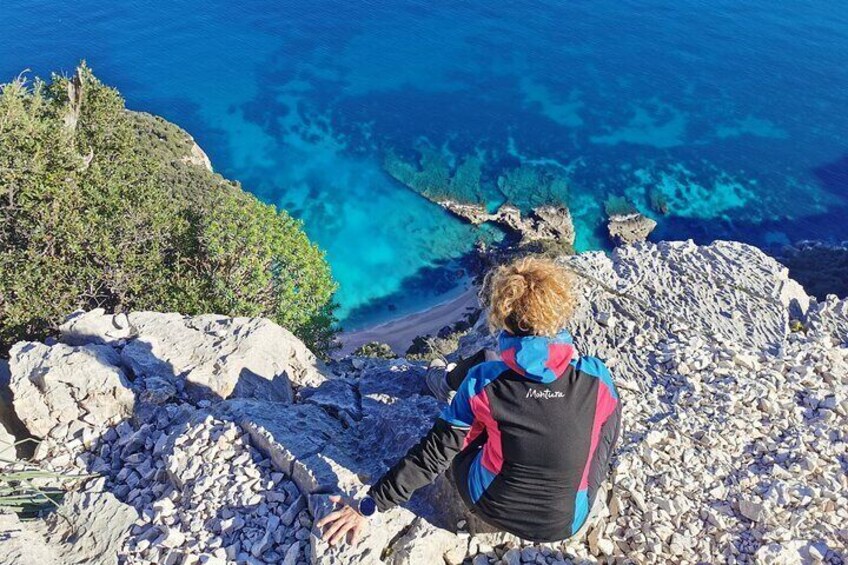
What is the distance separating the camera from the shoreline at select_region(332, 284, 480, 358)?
32.3 m

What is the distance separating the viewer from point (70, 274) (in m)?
14.4

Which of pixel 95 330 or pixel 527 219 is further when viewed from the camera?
pixel 527 219

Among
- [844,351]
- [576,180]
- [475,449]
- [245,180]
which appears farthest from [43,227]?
[576,180]

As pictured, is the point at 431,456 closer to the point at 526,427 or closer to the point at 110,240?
the point at 526,427

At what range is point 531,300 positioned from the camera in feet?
17.5

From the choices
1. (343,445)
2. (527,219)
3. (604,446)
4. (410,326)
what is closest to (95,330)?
(343,445)

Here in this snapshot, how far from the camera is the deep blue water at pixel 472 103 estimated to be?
4194 centimetres

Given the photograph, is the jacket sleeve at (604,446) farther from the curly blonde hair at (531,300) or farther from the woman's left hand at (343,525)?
the woman's left hand at (343,525)

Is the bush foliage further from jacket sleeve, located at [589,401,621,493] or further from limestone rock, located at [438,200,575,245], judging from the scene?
limestone rock, located at [438,200,575,245]

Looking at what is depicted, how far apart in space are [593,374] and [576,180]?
41.9m

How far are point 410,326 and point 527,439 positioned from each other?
1124 inches

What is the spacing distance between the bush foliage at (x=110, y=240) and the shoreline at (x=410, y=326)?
13.9 m

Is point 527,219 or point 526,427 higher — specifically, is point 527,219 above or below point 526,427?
below

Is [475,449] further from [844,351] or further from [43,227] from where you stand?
[43,227]
